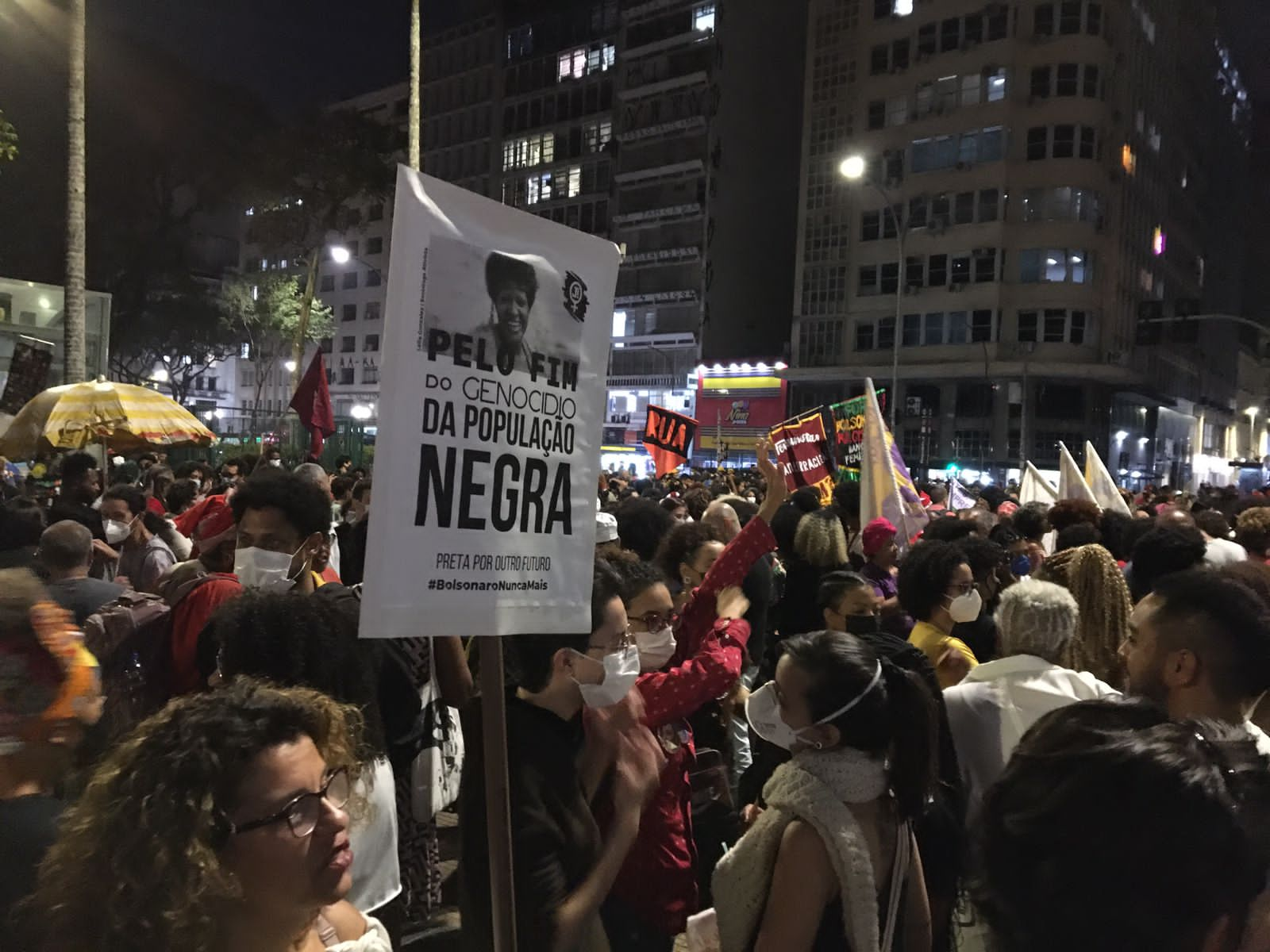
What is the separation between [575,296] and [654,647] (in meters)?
1.55

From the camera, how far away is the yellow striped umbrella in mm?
10016

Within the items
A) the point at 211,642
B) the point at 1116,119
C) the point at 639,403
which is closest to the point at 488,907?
the point at 211,642

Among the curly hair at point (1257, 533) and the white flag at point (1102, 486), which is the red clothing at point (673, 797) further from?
the white flag at point (1102, 486)

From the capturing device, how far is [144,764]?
5.41 ft

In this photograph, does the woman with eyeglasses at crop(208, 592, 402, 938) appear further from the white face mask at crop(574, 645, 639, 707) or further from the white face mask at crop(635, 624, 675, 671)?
the white face mask at crop(635, 624, 675, 671)

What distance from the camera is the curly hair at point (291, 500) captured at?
3.74 m

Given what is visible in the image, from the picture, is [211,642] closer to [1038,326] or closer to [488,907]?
[488,907]

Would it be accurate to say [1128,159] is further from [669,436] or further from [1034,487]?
[669,436]

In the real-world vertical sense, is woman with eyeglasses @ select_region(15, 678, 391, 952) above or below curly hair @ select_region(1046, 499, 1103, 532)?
below

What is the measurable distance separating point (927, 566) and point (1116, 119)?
46.7 meters

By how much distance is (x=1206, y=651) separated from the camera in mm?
2988

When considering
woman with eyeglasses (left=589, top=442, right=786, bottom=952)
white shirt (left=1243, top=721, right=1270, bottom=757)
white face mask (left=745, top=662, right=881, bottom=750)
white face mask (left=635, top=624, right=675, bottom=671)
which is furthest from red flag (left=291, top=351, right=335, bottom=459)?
white shirt (left=1243, top=721, right=1270, bottom=757)

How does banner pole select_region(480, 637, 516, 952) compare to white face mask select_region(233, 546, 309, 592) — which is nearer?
banner pole select_region(480, 637, 516, 952)

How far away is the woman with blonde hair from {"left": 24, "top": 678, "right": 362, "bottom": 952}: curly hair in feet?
11.3
